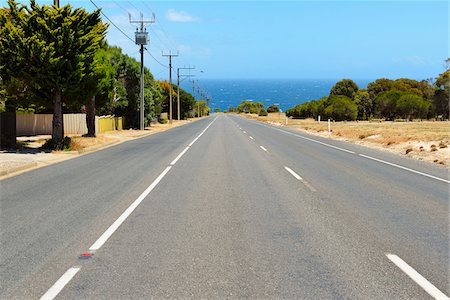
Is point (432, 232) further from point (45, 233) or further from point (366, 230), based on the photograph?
point (45, 233)

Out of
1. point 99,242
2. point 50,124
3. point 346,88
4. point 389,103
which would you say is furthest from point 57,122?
point 346,88

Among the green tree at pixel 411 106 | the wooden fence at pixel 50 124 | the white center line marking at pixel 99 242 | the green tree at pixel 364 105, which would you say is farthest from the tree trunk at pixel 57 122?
the green tree at pixel 364 105

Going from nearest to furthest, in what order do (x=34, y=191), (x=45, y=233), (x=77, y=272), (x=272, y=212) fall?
(x=77, y=272) < (x=45, y=233) < (x=272, y=212) < (x=34, y=191)

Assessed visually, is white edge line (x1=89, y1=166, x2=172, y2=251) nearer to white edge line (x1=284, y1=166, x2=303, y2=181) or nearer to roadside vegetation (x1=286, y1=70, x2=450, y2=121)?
white edge line (x1=284, y1=166, x2=303, y2=181)

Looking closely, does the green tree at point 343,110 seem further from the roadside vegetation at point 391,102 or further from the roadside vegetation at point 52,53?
the roadside vegetation at point 52,53

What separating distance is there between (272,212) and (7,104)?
2895 centimetres

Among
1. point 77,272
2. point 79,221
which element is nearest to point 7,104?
point 79,221

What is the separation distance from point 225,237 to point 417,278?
8.67 ft

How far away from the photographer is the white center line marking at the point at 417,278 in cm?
457

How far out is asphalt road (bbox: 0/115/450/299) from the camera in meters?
4.80

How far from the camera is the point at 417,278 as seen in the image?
500 cm

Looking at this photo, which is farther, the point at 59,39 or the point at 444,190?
the point at 59,39

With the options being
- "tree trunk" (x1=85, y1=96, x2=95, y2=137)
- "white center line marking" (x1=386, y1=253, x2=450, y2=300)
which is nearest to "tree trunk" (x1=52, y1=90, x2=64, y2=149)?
"tree trunk" (x1=85, y1=96, x2=95, y2=137)

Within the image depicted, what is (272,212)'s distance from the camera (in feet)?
27.2
